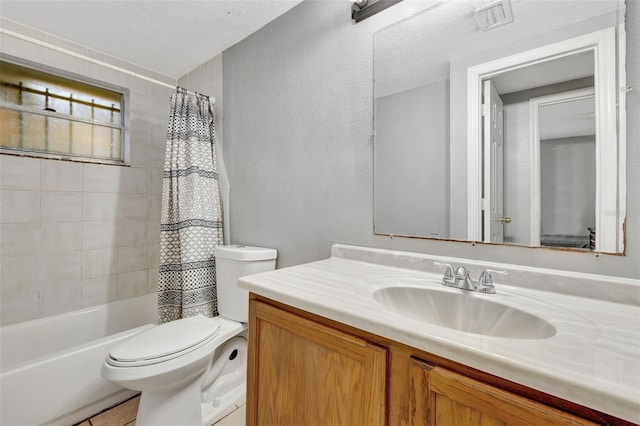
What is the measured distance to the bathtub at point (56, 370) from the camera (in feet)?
4.11

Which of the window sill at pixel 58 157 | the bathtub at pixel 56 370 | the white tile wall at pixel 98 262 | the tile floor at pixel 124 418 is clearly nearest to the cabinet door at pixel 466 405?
the tile floor at pixel 124 418

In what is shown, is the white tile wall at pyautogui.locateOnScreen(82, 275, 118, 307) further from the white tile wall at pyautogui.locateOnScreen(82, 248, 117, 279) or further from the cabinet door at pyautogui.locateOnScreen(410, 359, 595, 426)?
the cabinet door at pyautogui.locateOnScreen(410, 359, 595, 426)

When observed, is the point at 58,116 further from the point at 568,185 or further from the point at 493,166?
the point at 568,185

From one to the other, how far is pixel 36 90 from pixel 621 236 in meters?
3.04

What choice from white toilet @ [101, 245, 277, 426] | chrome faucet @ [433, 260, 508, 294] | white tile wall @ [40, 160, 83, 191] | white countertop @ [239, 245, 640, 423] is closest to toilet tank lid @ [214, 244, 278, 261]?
white toilet @ [101, 245, 277, 426]

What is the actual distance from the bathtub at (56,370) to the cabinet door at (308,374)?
3.63 ft

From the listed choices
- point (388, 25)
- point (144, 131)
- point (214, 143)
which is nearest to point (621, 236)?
point (388, 25)

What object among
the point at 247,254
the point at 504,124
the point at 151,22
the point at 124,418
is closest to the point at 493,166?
the point at 504,124

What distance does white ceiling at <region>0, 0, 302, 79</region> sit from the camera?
1.53 m

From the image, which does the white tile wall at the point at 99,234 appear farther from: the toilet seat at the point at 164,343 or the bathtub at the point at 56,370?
the toilet seat at the point at 164,343

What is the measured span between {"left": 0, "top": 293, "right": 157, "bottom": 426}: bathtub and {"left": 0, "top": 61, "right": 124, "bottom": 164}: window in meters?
1.12

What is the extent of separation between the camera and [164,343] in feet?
4.12

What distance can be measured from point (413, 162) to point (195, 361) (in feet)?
4.20

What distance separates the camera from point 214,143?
1.97 meters
